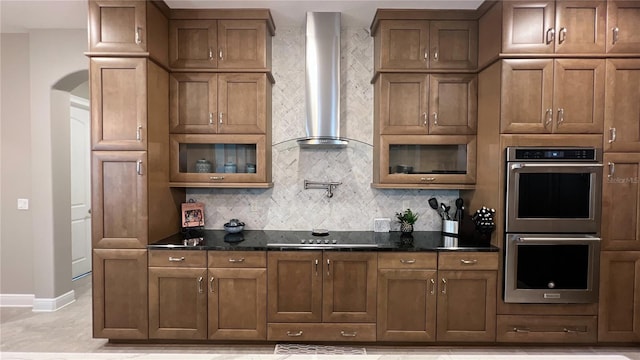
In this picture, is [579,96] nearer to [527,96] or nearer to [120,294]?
[527,96]

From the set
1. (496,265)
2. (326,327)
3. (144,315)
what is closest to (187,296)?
(144,315)

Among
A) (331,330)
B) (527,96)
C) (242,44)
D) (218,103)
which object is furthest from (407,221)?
(242,44)

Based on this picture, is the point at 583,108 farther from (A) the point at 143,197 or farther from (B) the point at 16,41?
(B) the point at 16,41

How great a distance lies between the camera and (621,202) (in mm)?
2807

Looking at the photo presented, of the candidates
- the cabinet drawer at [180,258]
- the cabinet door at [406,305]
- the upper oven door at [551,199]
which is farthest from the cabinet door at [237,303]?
the upper oven door at [551,199]

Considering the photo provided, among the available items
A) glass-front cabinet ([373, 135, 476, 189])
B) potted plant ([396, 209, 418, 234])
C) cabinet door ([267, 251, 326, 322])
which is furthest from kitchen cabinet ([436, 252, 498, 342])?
cabinet door ([267, 251, 326, 322])

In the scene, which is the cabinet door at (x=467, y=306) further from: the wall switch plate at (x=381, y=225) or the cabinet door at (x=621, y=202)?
the cabinet door at (x=621, y=202)

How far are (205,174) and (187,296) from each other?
1.09m

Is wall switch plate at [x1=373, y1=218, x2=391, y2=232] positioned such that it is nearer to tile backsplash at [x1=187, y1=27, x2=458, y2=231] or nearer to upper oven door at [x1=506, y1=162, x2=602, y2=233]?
tile backsplash at [x1=187, y1=27, x2=458, y2=231]

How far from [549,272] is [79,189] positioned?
555 centimetres

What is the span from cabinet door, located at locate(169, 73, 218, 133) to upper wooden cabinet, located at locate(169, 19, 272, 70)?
0.12 m

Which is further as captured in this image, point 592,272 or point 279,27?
point 279,27

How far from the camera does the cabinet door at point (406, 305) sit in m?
2.87

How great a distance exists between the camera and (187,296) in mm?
2895
